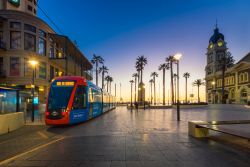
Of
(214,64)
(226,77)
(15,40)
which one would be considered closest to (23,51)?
(15,40)

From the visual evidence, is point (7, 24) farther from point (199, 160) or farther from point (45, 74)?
point (199, 160)

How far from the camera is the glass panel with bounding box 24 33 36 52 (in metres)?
30.1

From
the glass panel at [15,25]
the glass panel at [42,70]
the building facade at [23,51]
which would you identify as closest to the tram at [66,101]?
the building facade at [23,51]

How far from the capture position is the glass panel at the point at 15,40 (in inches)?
1163

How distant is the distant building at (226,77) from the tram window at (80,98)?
1950 inches

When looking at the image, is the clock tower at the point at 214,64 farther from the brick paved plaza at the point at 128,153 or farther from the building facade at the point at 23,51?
the brick paved plaza at the point at 128,153

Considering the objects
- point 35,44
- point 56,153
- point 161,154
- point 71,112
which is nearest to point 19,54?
point 35,44

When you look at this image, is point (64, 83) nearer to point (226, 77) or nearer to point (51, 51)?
Result: point (51, 51)

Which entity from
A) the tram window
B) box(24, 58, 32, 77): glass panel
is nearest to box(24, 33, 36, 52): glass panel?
box(24, 58, 32, 77): glass panel

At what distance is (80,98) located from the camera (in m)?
13.0

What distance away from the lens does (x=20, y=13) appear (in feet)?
96.9

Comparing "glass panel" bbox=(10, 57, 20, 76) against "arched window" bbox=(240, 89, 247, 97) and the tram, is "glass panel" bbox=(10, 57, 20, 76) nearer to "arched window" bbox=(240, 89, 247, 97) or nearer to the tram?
the tram

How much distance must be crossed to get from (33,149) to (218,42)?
304 feet

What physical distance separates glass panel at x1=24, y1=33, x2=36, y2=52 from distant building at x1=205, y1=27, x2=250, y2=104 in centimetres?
5041
